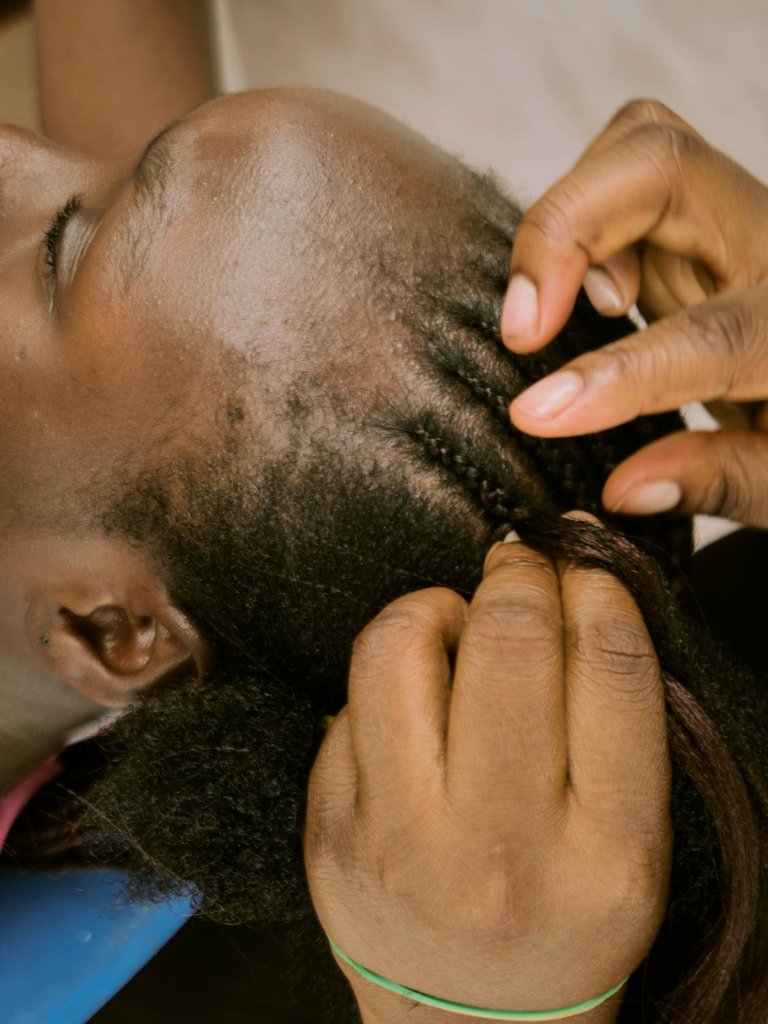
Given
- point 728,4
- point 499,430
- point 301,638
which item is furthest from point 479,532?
point 728,4

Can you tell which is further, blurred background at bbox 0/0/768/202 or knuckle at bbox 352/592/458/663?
blurred background at bbox 0/0/768/202

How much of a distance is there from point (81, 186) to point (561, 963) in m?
0.82

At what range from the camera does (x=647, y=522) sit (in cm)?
76

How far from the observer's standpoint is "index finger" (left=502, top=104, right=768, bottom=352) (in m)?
0.62

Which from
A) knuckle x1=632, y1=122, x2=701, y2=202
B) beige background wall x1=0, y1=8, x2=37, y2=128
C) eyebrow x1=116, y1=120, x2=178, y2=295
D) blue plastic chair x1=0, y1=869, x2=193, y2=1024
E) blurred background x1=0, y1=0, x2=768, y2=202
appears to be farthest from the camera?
beige background wall x1=0, y1=8, x2=37, y2=128

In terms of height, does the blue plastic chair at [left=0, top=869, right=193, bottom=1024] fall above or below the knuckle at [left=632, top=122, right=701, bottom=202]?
below

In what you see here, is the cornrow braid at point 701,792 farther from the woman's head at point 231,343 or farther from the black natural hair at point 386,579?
the woman's head at point 231,343

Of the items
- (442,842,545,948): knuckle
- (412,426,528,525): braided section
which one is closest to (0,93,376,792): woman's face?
(412,426,528,525): braided section

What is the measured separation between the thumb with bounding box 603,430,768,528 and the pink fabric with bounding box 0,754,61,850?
2.59 ft

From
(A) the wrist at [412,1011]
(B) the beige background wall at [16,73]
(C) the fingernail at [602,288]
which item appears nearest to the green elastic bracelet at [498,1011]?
(A) the wrist at [412,1011]

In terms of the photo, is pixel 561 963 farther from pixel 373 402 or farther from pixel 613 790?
pixel 373 402

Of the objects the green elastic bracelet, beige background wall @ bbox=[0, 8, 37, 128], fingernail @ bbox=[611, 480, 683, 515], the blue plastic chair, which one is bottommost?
the blue plastic chair

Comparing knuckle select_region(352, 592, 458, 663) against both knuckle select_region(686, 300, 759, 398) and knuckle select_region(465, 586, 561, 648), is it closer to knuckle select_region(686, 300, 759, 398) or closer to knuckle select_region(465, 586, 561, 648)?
knuckle select_region(465, 586, 561, 648)

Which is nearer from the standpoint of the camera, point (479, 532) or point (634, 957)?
point (634, 957)
